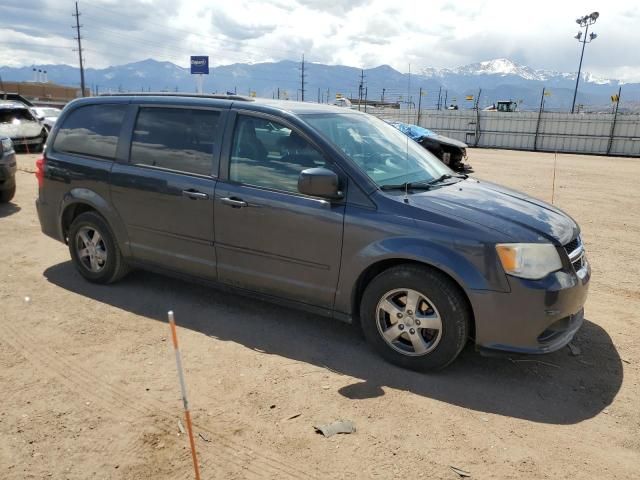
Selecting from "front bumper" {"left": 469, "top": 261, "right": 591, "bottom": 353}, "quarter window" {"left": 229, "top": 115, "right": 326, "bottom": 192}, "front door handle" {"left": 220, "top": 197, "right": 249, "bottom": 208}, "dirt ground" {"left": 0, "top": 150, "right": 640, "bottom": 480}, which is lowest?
"dirt ground" {"left": 0, "top": 150, "right": 640, "bottom": 480}

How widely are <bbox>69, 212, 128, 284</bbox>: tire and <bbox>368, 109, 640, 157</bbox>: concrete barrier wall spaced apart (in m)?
27.1

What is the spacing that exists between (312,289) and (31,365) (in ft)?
6.78

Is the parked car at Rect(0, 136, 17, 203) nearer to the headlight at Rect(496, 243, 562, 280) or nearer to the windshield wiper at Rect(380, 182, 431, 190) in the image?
the windshield wiper at Rect(380, 182, 431, 190)

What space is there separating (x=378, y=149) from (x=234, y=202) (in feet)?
4.10

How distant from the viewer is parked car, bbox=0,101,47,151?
14.5 metres

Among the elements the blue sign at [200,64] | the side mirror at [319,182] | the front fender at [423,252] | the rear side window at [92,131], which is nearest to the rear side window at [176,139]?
the rear side window at [92,131]

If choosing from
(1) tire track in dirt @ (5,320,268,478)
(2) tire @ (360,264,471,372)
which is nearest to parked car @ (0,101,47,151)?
(1) tire track in dirt @ (5,320,268,478)

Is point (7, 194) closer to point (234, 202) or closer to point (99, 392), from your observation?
point (234, 202)

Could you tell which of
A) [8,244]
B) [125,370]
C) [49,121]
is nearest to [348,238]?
[125,370]

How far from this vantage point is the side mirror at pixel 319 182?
347cm

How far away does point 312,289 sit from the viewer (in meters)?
3.80

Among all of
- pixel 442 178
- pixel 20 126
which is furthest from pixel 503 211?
pixel 20 126

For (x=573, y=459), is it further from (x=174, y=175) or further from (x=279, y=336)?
(x=174, y=175)

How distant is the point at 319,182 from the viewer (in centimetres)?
347
